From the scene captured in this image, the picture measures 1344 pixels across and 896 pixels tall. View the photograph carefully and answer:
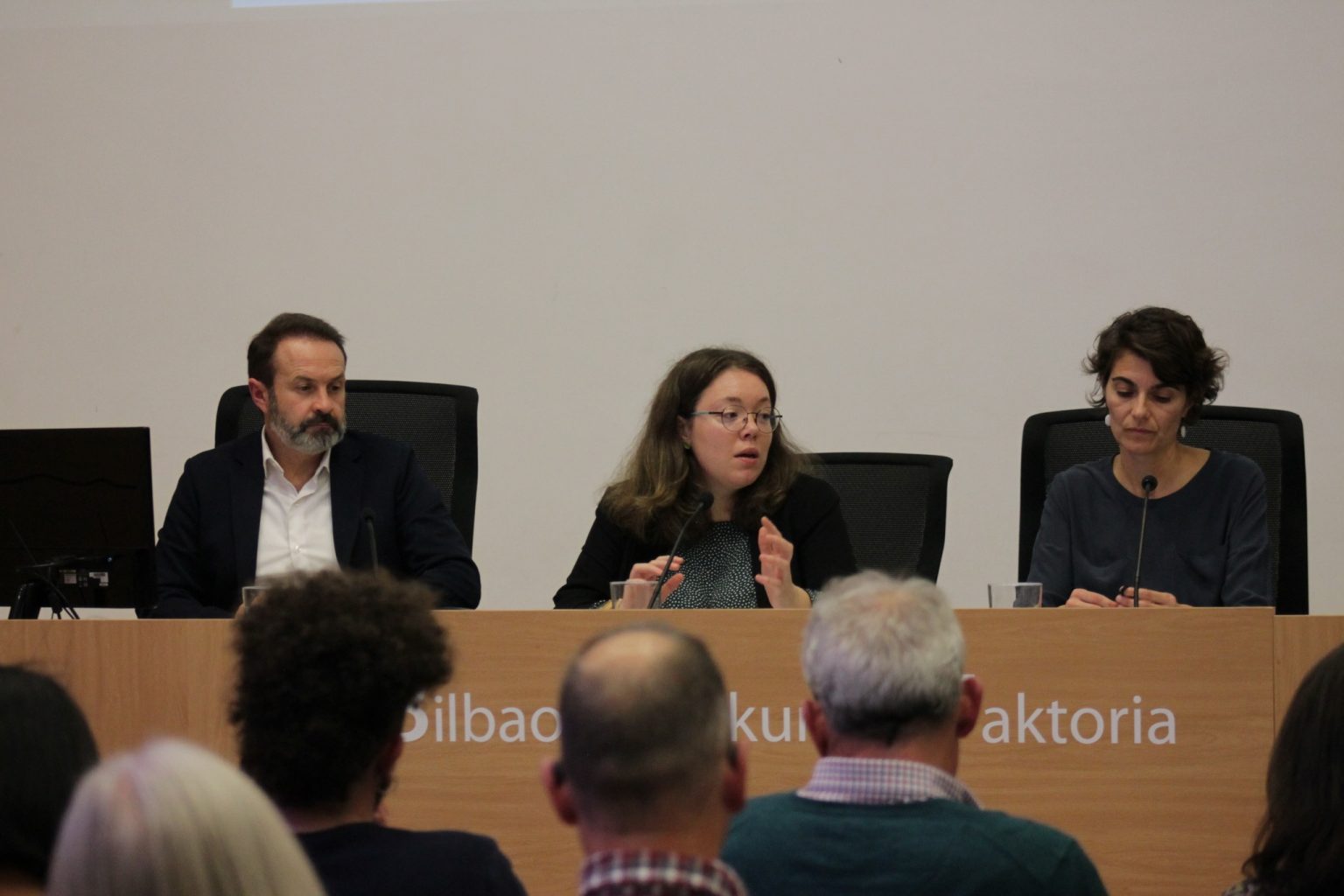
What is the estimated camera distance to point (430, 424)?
11.4 feet

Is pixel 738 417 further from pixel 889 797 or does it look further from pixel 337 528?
pixel 889 797

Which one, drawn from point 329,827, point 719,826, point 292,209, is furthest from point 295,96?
point 719,826

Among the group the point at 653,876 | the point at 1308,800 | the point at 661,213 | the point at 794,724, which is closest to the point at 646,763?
the point at 653,876

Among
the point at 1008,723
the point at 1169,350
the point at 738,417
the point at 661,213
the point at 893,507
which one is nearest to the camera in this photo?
the point at 1008,723

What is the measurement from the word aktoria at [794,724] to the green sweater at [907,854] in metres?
0.86

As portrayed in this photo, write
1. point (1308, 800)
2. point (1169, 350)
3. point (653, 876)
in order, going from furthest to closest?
point (1169, 350), point (1308, 800), point (653, 876)

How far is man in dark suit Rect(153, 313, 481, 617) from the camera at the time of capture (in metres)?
3.24

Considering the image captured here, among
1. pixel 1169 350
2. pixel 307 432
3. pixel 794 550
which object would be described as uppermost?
pixel 1169 350

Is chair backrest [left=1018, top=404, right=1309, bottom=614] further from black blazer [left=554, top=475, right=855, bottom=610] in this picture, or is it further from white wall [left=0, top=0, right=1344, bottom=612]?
white wall [left=0, top=0, right=1344, bottom=612]

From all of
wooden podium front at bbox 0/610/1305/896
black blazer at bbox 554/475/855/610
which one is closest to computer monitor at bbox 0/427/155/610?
wooden podium front at bbox 0/610/1305/896

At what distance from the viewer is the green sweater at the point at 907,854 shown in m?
1.40

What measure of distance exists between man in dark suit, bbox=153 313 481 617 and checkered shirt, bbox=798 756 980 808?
5.89ft

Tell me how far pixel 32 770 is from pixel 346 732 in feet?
1.01

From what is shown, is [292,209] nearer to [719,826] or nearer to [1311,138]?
[1311,138]
